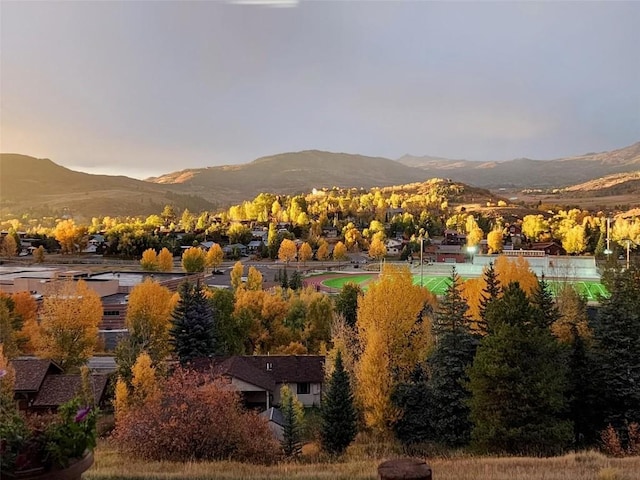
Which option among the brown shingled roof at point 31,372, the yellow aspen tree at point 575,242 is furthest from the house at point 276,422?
the yellow aspen tree at point 575,242

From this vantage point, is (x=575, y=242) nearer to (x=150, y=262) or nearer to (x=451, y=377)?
(x=150, y=262)

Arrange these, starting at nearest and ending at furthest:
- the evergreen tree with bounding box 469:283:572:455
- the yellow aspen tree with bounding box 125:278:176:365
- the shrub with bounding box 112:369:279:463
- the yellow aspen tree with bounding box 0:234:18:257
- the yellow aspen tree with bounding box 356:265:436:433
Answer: the shrub with bounding box 112:369:279:463
the evergreen tree with bounding box 469:283:572:455
the yellow aspen tree with bounding box 356:265:436:433
the yellow aspen tree with bounding box 125:278:176:365
the yellow aspen tree with bounding box 0:234:18:257

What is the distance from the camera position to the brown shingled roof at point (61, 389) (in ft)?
80.7

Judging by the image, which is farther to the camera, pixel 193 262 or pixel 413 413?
pixel 193 262

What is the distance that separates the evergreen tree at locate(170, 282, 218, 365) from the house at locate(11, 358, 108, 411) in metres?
A: 4.05

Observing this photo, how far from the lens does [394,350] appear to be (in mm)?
23203

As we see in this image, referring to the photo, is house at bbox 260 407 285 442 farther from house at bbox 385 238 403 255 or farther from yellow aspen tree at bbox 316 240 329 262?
house at bbox 385 238 403 255

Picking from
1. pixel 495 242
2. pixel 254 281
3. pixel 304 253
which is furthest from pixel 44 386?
pixel 495 242

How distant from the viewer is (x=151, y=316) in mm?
33938

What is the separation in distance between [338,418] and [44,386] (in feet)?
47.2

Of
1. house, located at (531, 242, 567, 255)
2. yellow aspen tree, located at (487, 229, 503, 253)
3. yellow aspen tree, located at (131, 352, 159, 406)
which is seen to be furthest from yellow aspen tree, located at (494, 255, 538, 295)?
yellow aspen tree, located at (487, 229, 503, 253)

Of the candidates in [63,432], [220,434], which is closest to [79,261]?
[220,434]

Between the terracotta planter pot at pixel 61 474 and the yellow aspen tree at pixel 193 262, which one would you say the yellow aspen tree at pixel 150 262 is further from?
the terracotta planter pot at pixel 61 474

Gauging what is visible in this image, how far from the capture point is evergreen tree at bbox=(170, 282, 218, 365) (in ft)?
97.2
